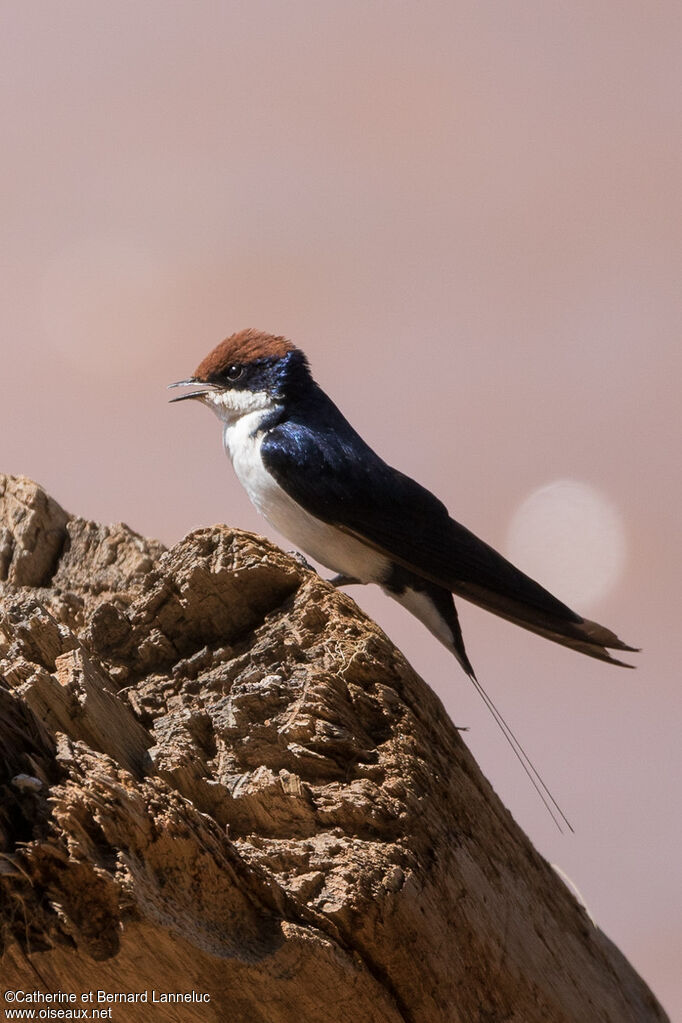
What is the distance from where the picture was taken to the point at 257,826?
46.6 inches

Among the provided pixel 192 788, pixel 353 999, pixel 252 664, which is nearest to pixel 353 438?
pixel 252 664

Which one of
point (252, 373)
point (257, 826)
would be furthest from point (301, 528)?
point (257, 826)

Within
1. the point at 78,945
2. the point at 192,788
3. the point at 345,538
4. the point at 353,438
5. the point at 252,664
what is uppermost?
the point at 353,438

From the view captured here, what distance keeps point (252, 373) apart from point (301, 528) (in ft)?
1.11

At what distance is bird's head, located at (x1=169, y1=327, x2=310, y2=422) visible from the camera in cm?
216

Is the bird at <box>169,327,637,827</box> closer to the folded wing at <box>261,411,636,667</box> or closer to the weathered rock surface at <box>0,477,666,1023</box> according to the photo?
the folded wing at <box>261,411,636,667</box>

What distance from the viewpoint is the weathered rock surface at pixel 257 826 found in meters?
0.92

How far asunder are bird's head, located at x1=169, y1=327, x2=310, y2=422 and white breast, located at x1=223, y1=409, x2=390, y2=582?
0.09 meters

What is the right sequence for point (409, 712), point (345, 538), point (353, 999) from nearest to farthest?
point (353, 999) < point (409, 712) < point (345, 538)

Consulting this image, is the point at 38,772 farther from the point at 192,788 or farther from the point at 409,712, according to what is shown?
the point at 409,712

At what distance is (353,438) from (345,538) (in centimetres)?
20

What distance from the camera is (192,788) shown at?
3.83 ft

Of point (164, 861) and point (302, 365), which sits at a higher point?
point (302, 365)

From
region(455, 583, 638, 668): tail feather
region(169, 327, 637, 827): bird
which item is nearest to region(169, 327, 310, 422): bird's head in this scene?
region(169, 327, 637, 827): bird
